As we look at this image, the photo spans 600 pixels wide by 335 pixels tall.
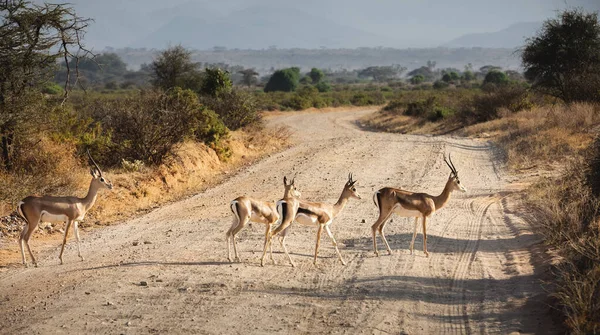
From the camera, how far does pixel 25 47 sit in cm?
1559

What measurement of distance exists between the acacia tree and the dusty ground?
372 centimetres

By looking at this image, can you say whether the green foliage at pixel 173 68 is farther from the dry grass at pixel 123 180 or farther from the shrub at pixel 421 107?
the shrub at pixel 421 107

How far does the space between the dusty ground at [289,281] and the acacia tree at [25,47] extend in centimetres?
372

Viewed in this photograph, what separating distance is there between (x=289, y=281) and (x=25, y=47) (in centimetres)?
934

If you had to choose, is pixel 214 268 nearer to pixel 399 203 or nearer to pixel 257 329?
pixel 257 329

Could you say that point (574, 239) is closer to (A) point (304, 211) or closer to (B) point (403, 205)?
(B) point (403, 205)

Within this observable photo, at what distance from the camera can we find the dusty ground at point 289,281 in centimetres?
875

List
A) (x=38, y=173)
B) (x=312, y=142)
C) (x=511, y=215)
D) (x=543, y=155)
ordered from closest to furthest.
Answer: (x=511, y=215) < (x=38, y=173) < (x=543, y=155) < (x=312, y=142)

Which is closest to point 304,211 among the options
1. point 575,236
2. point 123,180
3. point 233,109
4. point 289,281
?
point 289,281

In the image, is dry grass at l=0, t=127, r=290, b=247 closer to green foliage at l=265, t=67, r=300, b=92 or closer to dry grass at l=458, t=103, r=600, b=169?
dry grass at l=458, t=103, r=600, b=169

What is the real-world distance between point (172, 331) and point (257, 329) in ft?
3.53

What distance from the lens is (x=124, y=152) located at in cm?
1892

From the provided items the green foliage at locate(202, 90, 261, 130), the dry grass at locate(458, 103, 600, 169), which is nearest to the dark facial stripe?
the dry grass at locate(458, 103, 600, 169)

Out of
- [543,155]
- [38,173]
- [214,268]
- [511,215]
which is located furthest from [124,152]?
[543,155]
